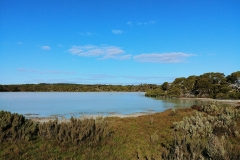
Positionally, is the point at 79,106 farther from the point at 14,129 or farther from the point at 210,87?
the point at 210,87

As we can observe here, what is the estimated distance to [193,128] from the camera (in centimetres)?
966

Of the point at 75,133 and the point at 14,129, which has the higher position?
the point at 14,129

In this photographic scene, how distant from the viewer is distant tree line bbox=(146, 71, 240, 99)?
6050cm

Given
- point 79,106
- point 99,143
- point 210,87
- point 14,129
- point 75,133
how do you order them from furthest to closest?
point 210,87, point 79,106, point 75,133, point 14,129, point 99,143

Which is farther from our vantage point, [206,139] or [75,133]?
[206,139]

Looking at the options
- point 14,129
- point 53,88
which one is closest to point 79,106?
point 14,129

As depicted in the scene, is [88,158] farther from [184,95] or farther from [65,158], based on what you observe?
[184,95]

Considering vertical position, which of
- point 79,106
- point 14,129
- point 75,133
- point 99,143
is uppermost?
point 14,129

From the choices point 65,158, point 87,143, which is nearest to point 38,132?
point 87,143

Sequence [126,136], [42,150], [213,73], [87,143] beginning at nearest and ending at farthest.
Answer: [42,150] < [87,143] < [126,136] < [213,73]

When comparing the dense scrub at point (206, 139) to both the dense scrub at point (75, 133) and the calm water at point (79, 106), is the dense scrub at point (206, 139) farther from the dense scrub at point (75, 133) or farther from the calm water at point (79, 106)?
the calm water at point (79, 106)

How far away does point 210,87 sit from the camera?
67312 millimetres

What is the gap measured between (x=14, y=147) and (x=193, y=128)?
7445mm

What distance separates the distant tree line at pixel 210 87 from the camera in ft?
199
